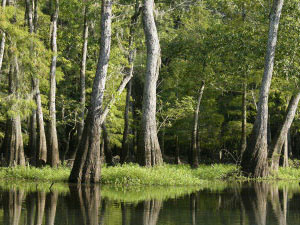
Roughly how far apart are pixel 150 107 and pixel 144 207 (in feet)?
29.0

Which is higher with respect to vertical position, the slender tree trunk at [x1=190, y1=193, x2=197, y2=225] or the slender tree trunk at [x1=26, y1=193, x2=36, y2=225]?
the slender tree trunk at [x1=26, y1=193, x2=36, y2=225]

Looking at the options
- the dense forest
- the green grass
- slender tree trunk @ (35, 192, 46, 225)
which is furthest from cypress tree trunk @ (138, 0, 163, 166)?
slender tree trunk @ (35, 192, 46, 225)

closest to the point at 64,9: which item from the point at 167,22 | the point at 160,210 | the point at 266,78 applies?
the point at 167,22

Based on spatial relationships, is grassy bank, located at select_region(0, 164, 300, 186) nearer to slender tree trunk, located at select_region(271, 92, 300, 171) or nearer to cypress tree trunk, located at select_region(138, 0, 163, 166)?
cypress tree trunk, located at select_region(138, 0, 163, 166)

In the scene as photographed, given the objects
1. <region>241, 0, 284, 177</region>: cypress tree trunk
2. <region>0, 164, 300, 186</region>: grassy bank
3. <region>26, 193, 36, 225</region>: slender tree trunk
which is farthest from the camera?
<region>241, 0, 284, 177</region>: cypress tree trunk

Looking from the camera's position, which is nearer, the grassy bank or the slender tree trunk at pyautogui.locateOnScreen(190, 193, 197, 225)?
the slender tree trunk at pyautogui.locateOnScreen(190, 193, 197, 225)

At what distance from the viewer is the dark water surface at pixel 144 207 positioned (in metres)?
8.98

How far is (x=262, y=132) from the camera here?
814 inches

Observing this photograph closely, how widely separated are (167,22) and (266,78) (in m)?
10.8

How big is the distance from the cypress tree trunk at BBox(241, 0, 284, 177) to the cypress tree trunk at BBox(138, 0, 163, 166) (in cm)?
395

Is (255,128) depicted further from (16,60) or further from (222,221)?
(222,221)

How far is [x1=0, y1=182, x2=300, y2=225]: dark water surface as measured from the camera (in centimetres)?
898

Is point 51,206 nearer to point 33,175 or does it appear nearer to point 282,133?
point 33,175

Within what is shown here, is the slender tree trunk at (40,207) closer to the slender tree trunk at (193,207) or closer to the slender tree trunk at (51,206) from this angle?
the slender tree trunk at (51,206)
